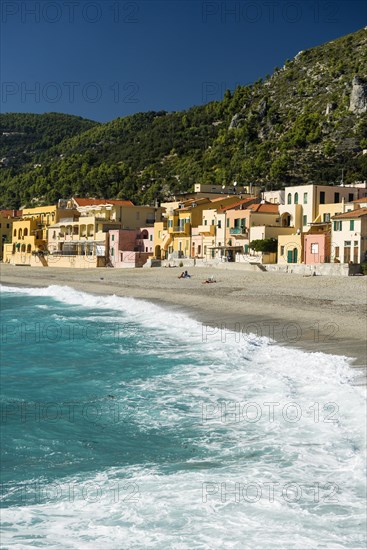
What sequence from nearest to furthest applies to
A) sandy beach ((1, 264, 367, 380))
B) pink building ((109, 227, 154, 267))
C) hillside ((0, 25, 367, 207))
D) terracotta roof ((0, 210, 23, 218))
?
sandy beach ((1, 264, 367, 380)), pink building ((109, 227, 154, 267)), hillside ((0, 25, 367, 207)), terracotta roof ((0, 210, 23, 218))

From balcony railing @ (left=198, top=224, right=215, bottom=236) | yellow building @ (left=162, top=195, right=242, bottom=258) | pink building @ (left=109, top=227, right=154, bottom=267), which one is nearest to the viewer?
balcony railing @ (left=198, top=224, right=215, bottom=236)

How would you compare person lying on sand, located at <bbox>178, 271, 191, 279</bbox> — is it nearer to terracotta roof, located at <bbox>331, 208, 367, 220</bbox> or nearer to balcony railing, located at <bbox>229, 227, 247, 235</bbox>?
balcony railing, located at <bbox>229, 227, 247, 235</bbox>

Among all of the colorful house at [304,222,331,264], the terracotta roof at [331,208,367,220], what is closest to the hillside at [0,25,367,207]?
the colorful house at [304,222,331,264]

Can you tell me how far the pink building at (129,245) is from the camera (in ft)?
208

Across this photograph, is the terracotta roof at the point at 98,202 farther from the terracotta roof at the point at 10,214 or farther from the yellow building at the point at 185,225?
the terracotta roof at the point at 10,214

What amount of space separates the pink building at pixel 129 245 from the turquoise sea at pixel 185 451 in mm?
44277

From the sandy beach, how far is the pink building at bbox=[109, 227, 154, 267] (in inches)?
360

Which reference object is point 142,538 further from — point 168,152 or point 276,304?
point 168,152

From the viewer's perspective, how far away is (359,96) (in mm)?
100375

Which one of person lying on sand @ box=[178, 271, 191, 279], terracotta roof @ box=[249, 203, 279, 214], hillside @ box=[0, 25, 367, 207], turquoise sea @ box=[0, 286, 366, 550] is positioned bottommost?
turquoise sea @ box=[0, 286, 366, 550]

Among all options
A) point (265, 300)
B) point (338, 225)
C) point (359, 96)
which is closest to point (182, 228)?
point (338, 225)

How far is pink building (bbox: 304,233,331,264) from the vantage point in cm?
4459

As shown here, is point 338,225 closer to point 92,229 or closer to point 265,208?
point 265,208

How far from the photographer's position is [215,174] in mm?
97875
